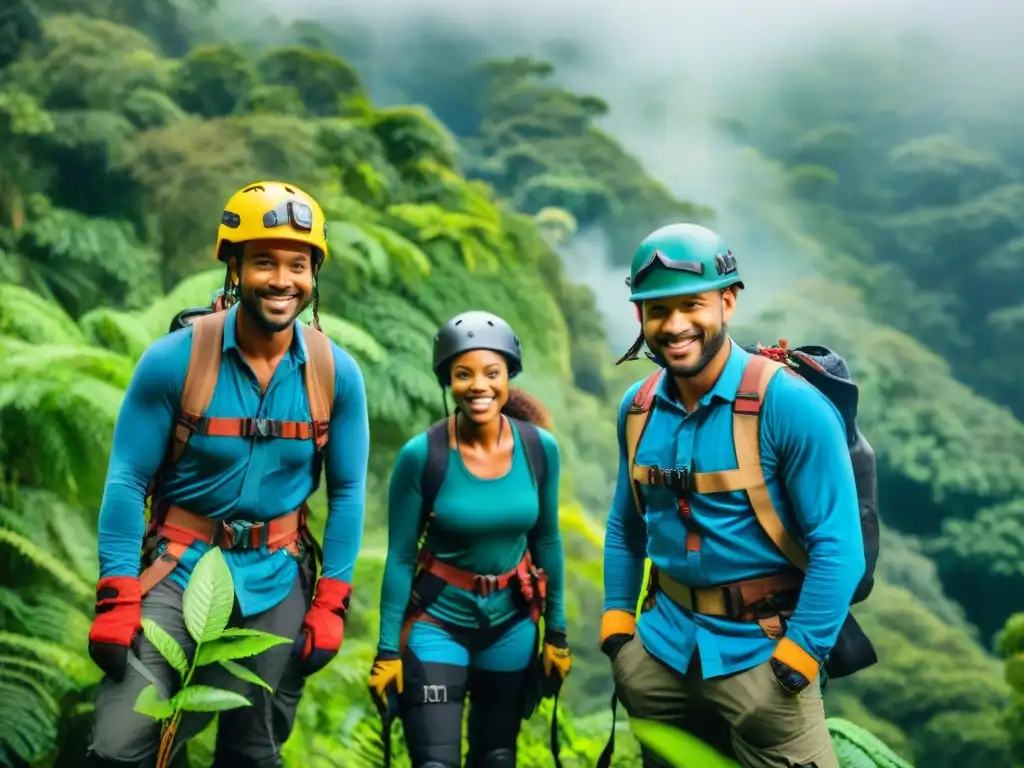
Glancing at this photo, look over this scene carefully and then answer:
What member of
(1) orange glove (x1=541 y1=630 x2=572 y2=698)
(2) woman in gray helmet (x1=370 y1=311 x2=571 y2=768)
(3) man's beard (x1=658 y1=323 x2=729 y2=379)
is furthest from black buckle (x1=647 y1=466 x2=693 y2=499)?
(1) orange glove (x1=541 y1=630 x2=572 y2=698)

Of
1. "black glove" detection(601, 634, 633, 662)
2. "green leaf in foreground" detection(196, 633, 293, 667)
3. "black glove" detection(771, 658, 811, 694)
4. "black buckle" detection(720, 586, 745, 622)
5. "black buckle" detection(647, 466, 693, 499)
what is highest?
"black buckle" detection(647, 466, 693, 499)

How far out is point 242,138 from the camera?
820 centimetres

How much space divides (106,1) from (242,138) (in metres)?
4.22

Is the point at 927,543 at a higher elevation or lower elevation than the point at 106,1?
lower

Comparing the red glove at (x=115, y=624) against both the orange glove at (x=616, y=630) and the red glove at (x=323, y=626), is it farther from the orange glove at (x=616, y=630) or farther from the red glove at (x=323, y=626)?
the orange glove at (x=616, y=630)

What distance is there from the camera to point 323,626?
8.78 ft

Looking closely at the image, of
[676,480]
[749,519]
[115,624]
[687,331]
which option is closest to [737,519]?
[749,519]

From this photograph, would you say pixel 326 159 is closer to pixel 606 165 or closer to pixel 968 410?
pixel 606 165

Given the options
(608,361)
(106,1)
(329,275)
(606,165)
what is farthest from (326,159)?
(606,165)

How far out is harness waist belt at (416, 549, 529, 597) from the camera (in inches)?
119

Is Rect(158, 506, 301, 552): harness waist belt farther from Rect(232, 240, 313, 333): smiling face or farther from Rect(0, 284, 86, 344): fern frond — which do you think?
Rect(0, 284, 86, 344): fern frond

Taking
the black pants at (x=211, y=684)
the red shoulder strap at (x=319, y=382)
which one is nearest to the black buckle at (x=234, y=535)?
the black pants at (x=211, y=684)

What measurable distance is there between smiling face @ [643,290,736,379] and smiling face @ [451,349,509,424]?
778 mm

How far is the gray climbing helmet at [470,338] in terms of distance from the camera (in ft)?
9.93
